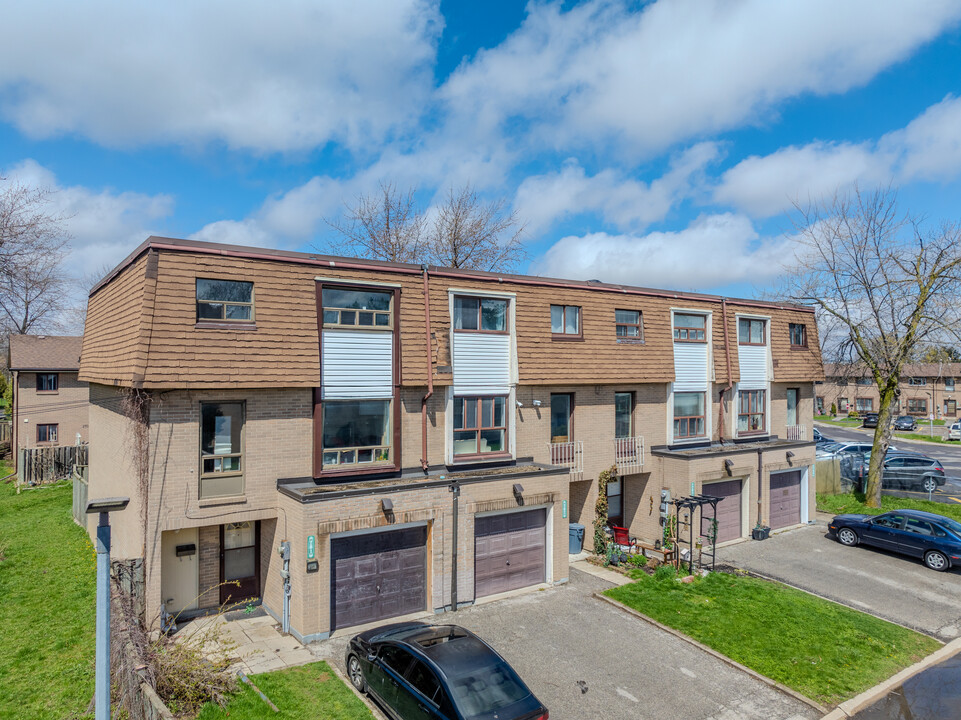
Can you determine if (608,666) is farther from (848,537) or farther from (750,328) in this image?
(750,328)

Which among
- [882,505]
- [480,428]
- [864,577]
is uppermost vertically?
[480,428]

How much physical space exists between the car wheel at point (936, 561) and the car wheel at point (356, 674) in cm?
1749

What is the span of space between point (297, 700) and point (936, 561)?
61.3ft

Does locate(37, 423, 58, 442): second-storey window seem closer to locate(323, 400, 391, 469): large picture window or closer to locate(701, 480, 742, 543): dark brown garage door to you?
locate(323, 400, 391, 469): large picture window

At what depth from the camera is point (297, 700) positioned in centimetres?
1005

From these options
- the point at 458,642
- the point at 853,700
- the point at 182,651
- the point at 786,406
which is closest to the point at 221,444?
the point at 182,651

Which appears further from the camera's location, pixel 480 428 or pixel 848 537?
pixel 848 537

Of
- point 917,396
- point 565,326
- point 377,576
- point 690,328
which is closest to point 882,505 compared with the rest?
point 690,328

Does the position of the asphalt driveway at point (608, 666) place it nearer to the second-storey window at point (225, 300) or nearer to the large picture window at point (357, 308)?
the large picture window at point (357, 308)

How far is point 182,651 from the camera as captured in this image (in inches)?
376

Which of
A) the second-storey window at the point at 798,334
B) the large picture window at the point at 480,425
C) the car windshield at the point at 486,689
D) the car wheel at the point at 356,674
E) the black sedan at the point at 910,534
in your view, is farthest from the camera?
the second-storey window at the point at 798,334

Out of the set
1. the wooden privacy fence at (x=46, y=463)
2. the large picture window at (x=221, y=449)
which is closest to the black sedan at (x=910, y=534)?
the large picture window at (x=221, y=449)

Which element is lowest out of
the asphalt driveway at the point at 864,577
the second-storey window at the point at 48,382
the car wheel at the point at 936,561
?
the asphalt driveway at the point at 864,577

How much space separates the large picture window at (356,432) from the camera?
14.4 meters
